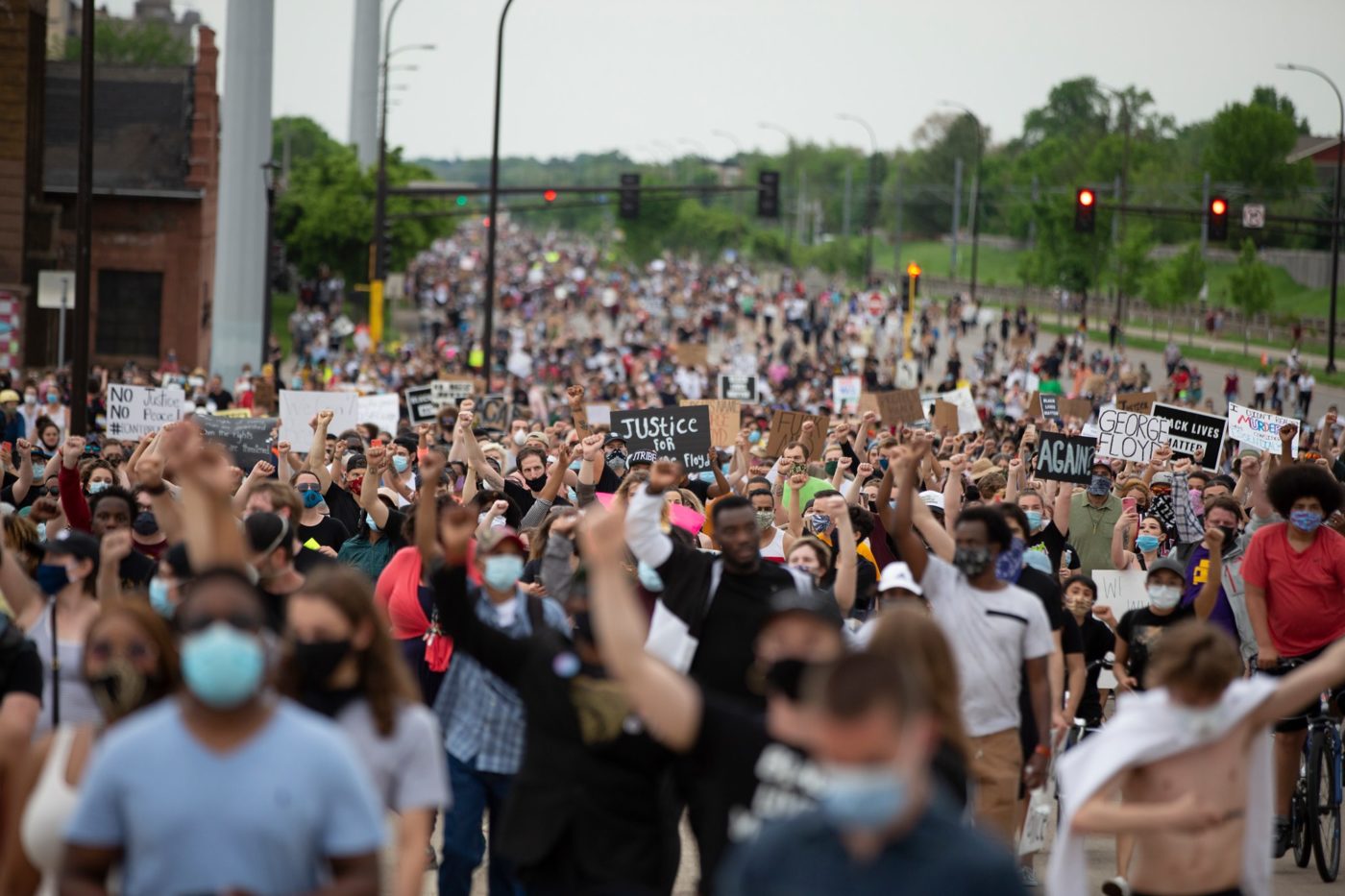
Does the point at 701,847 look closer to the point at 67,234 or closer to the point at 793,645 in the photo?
the point at 793,645

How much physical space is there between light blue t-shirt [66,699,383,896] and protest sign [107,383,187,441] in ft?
48.2

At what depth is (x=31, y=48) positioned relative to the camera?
1769 inches

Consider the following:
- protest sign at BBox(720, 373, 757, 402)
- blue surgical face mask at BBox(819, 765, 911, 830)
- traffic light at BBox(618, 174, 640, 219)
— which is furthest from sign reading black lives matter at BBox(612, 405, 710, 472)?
traffic light at BBox(618, 174, 640, 219)

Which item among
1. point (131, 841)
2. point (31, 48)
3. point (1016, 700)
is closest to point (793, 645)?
point (131, 841)

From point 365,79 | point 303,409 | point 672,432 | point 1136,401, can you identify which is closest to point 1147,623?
point 672,432

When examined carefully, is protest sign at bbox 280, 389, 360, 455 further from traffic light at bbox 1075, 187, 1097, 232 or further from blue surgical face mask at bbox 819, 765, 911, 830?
traffic light at bbox 1075, 187, 1097, 232

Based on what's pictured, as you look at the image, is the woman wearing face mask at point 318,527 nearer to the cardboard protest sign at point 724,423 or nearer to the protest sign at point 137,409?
the protest sign at point 137,409

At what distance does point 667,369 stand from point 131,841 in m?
42.9

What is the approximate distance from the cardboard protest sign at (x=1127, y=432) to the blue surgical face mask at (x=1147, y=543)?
501cm

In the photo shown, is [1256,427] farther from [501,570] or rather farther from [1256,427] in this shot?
[501,570]

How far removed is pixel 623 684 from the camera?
573 centimetres

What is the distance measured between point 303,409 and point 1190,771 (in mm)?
15125

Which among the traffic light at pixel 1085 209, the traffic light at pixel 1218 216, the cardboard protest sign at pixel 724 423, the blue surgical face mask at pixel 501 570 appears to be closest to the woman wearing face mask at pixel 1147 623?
the blue surgical face mask at pixel 501 570

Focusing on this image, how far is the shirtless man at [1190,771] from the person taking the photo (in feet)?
19.2
